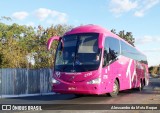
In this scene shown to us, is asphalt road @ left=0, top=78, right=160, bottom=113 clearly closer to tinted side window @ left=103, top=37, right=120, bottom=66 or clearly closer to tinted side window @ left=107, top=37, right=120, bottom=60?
tinted side window @ left=103, top=37, right=120, bottom=66

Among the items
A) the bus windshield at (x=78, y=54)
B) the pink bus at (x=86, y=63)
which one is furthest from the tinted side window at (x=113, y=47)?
the bus windshield at (x=78, y=54)

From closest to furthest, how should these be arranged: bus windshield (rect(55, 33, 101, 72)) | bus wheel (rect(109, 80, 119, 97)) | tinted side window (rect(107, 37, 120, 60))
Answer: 1. bus windshield (rect(55, 33, 101, 72))
2. tinted side window (rect(107, 37, 120, 60))
3. bus wheel (rect(109, 80, 119, 97))

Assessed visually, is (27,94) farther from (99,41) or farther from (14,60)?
(14,60)

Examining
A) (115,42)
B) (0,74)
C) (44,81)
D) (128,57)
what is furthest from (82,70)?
(44,81)

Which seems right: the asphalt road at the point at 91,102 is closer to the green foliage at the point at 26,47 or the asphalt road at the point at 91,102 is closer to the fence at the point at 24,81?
the fence at the point at 24,81

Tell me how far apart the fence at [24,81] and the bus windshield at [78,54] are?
7258mm

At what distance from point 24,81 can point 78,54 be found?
28.8ft

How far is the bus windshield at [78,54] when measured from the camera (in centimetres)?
1566

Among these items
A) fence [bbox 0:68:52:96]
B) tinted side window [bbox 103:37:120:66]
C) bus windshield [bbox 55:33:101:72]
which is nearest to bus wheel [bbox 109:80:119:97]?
tinted side window [bbox 103:37:120:66]

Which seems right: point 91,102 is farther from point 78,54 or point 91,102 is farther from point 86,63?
point 78,54

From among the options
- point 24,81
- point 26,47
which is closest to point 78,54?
point 24,81

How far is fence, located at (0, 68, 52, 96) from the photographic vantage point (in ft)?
74.2

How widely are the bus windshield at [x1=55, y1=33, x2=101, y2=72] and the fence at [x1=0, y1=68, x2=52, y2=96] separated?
7.26 metres

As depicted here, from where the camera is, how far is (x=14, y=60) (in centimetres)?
3994
